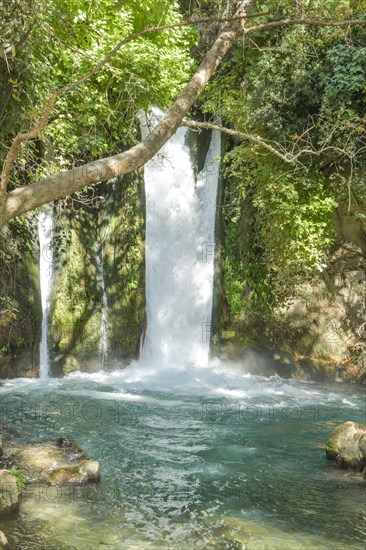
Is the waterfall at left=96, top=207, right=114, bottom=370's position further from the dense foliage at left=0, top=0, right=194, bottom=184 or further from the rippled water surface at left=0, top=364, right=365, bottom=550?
the dense foliage at left=0, top=0, right=194, bottom=184

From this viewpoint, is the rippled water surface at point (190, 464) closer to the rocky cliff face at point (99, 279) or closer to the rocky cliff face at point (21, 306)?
the rocky cliff face at point (21, 306)

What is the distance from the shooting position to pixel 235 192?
42.8 feet

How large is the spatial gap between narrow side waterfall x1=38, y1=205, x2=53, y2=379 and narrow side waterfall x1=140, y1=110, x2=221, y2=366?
2.32 m

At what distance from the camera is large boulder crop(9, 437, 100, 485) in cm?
587

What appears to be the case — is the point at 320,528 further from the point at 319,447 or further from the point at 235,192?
the point at 235,192

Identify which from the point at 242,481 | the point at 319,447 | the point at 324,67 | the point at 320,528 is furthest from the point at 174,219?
the point at 320,528

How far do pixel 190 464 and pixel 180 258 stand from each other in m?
7.07

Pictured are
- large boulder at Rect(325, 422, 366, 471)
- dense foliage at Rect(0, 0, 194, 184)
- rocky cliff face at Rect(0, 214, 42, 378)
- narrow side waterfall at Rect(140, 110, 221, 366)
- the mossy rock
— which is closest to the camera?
large boulder at Rect(325, 422, 366, 471)

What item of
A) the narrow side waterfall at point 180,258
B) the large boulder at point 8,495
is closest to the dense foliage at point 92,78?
the narrow side waterfall at point 180,258

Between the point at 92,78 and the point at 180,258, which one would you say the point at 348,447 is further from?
the point at 92,78

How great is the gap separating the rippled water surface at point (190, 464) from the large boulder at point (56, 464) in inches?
6.2

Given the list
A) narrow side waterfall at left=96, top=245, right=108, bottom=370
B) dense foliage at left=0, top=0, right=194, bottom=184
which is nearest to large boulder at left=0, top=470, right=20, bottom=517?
dense foliage at left=0, top=0, right=194, bottom=184

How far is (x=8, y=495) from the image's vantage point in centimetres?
515

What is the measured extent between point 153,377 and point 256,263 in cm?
336
